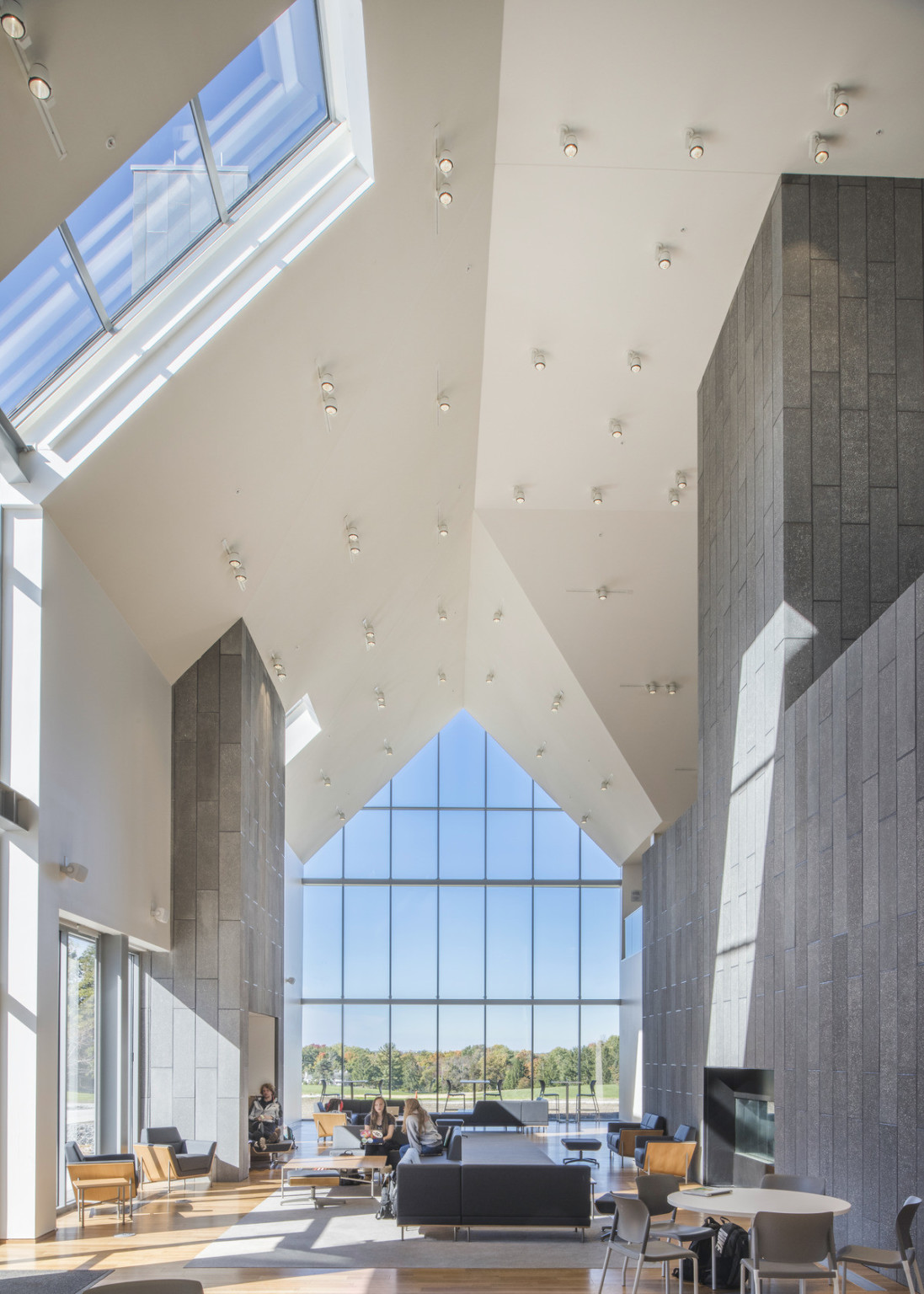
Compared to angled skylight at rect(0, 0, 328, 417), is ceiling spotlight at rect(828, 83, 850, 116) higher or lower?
higher

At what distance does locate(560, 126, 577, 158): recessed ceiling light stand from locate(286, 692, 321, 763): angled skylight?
11144mm

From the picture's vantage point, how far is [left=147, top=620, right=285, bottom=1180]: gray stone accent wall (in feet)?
41.6

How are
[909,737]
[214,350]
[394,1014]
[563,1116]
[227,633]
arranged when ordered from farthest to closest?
[394,1014]
[563,1116]
[227,633]
[214,350]
[909,737]

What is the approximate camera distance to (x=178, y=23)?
6.09m

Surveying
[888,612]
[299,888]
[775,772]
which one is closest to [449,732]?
[299,888]

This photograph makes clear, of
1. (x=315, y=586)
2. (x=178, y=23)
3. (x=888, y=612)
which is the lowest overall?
(x=888, y=612)

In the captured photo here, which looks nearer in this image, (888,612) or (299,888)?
(888,612)

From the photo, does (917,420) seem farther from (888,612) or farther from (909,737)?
(909,737)

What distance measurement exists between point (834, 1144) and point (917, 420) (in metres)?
5.37

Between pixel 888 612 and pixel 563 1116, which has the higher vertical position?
pixel 888 612

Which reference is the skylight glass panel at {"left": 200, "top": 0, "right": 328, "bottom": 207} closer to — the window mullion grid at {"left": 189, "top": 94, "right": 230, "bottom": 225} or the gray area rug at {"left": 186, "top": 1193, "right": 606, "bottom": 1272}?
the window mullion grid at {"left": 189, "top": 94, "right": 230, "bottom": 225}

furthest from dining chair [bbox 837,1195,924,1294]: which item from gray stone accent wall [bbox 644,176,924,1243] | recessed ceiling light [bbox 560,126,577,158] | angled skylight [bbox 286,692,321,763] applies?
angled skylight [bbox 286,692,321,763]

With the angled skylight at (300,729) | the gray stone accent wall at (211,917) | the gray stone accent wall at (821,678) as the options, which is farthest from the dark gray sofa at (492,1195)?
the angled skylight at (300,729)

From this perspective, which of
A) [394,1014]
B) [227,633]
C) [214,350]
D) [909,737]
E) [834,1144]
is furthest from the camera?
[394,1014]
